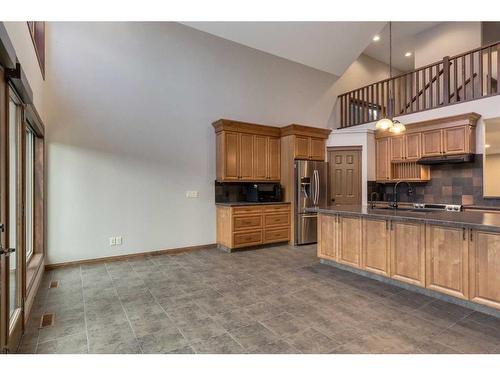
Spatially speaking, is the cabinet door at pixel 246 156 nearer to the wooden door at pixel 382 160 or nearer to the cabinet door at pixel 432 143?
the wooden door at pixel 382 160

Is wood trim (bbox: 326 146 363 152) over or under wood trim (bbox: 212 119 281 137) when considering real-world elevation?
under

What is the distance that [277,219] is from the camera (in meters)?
5.62

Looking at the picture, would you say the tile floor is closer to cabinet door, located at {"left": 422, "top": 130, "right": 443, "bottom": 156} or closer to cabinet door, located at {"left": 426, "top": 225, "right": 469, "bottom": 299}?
cabinet door, located at {"left": 426, "top": 225, "right": 469, "bottom": 299}

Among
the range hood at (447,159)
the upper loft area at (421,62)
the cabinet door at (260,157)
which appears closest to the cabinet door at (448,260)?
the range hood at (447,159)

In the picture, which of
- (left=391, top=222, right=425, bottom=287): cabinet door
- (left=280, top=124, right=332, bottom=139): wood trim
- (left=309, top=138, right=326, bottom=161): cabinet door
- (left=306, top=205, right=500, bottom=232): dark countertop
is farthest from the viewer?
(left=309, top=138, right=326, bottom=161): cabinet door

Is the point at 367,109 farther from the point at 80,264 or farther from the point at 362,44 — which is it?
the point at 80,264

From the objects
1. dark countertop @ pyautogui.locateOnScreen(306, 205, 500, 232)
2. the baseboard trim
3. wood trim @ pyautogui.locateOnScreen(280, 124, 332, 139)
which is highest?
wood trim @ pyautogui.locateOnScreen(280, 124, 332, 139)

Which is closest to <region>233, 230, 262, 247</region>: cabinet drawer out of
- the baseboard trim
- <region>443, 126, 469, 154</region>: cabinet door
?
the baseboard trim

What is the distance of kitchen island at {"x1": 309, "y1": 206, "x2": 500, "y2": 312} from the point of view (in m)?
2.52

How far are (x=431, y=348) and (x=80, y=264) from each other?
14.9ft

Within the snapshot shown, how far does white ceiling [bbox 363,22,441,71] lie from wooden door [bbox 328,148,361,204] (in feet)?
11.5

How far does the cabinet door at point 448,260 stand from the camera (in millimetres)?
2646
